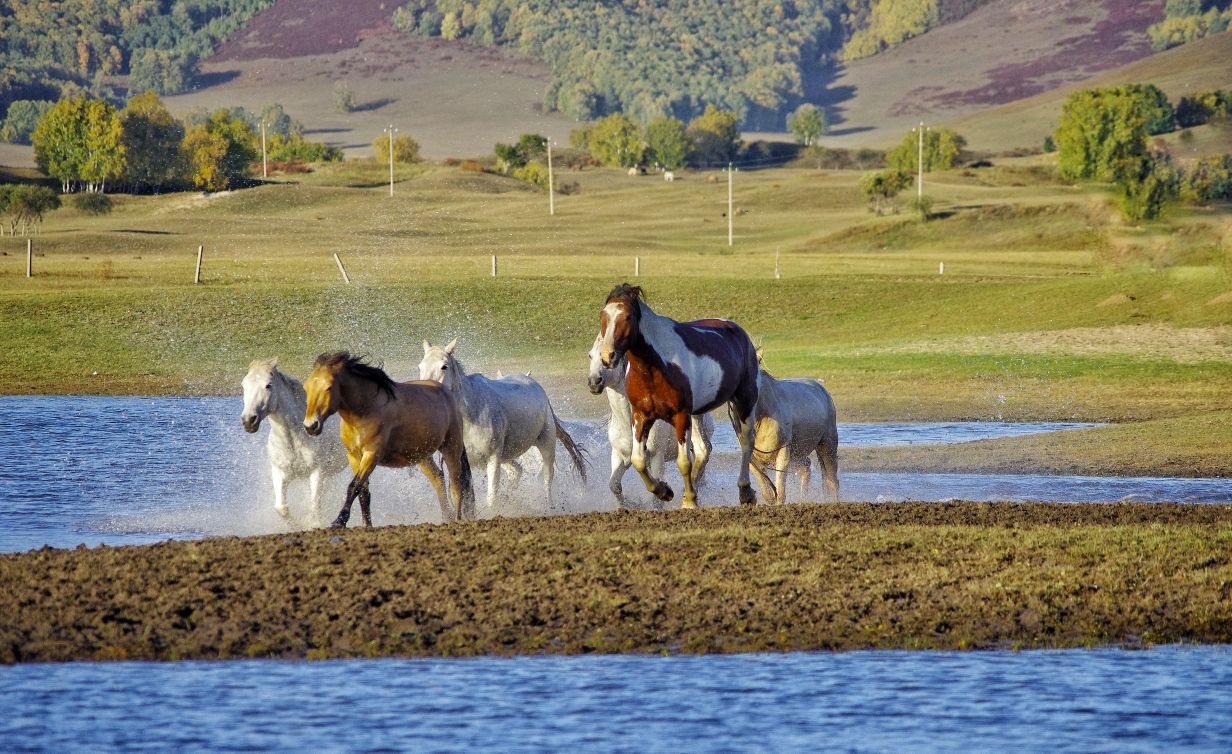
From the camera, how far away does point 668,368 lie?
14.6 m

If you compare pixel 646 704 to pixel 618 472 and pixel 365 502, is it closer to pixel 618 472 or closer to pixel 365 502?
pixel 365 502

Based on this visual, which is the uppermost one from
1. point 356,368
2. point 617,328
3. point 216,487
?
point 617,328

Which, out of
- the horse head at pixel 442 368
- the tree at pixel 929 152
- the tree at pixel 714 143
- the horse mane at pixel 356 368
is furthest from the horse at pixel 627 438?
the tree at pixel 714 143

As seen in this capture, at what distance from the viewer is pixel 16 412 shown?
2747 cm

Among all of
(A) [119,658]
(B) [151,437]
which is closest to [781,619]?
(A) [119,658]

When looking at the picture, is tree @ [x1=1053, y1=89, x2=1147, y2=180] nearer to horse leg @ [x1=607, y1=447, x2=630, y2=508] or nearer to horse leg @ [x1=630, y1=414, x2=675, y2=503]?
horse leg @ [x1=607, y1=447, x2=630, y2=508]

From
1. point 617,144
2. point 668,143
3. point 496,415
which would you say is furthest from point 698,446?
point 668,143

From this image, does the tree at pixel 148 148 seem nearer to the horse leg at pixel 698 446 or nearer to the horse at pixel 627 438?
the horse at pixel 627 438

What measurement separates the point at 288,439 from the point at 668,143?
162 m

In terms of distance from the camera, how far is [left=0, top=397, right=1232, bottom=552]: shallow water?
15.7 m

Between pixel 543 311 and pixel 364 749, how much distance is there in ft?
120

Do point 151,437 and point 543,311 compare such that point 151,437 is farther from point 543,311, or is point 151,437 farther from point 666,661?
point 543,311

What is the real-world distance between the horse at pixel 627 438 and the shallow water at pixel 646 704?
5646mm

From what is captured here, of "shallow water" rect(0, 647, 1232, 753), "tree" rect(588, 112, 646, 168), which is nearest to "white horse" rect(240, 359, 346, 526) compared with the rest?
"shallow water" rect(0, 647, 1232, 753)
